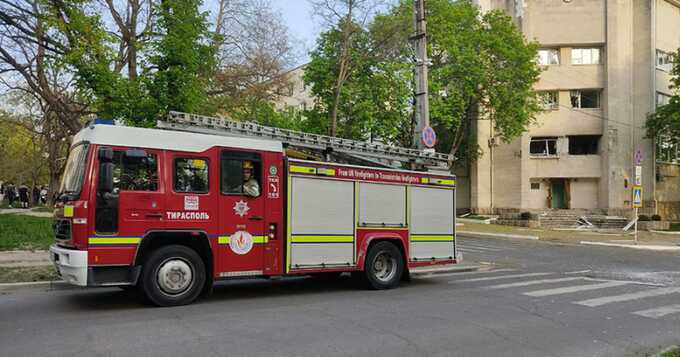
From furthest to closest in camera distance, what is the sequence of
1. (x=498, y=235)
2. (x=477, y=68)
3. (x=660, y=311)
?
(x=477, y=68)
(x=498, y=235)
(x=660, y=311)

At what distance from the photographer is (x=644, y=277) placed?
1389 centimetres

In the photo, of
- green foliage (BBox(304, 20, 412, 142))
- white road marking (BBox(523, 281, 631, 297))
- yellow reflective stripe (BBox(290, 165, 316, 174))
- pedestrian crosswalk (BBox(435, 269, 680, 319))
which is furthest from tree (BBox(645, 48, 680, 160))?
yellow reflective stripe (BBox(290, 165, 316, 174))

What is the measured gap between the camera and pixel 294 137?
10.4m

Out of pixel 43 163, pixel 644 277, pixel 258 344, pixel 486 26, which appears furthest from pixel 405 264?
pixel 43 163

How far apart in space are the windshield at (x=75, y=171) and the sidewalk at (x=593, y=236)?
21777 millimetres

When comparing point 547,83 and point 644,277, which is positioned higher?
point 547,83

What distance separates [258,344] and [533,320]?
4069 mm

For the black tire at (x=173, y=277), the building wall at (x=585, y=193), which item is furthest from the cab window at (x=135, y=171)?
the building wall at (x=585, y=193)

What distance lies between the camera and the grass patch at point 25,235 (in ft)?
51.4

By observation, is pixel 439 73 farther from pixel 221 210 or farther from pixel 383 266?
pixel 221 210

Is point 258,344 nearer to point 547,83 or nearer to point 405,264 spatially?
point 405,264

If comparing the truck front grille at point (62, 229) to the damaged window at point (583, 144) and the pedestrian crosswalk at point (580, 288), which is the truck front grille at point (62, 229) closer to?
the pedestrian crosswalk at point (580, 288)

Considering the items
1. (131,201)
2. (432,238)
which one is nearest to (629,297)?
(432,238)

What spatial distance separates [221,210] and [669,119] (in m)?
34.5
